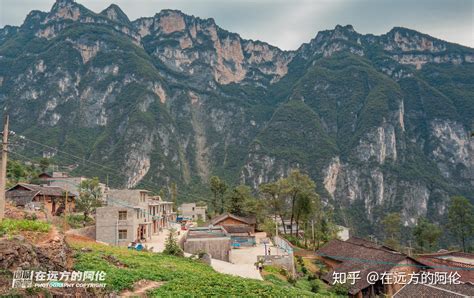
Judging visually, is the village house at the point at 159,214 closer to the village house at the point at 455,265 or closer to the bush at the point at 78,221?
the bush at the point at 78,221

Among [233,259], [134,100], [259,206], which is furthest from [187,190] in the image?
[233,259]

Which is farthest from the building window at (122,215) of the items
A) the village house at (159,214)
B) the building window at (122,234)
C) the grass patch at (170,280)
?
the grass patch at (170,280)

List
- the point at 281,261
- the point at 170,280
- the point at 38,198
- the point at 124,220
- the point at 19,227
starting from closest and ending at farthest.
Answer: the point at 19,227
the point at 170,280
the point at 281,261
the point at 124,220
the point at 38,198

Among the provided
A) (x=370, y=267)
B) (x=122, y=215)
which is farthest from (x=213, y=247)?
(x=370, y=267)

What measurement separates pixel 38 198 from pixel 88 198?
233 inches

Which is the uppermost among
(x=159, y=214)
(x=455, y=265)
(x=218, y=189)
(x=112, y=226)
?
(x=218, y=189)

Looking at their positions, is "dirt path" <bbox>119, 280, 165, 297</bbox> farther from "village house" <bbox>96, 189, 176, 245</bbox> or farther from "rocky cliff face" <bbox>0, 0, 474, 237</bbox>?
"rocky cliff face" <bbox>0, 0, 474, 237</bbox>

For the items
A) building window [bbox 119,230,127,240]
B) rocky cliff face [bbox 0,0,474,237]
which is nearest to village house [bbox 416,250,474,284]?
building window [bbox 119,230,127,240]

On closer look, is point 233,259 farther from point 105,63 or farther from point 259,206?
point 105,63

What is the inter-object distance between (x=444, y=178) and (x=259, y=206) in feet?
469

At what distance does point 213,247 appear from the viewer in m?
29.1

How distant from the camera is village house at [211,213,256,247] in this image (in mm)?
37500

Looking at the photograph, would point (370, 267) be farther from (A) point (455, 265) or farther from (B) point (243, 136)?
(B) point (243, 136)

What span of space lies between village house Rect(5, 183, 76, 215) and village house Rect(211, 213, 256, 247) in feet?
65.0
